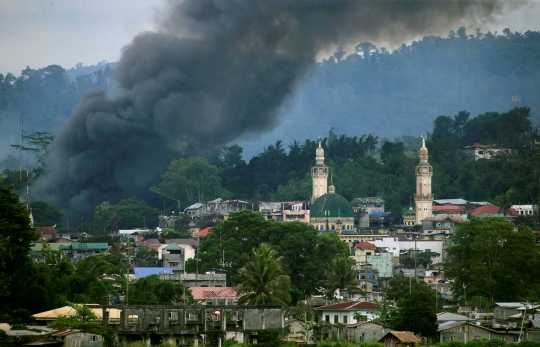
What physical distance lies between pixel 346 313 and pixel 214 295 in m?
7.82

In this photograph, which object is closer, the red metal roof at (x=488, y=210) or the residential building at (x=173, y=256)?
the residential building at (x=173, y=256)

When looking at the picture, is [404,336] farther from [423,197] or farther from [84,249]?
[423,197]

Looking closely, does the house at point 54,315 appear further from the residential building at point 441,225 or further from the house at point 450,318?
the residential building at point 441,225

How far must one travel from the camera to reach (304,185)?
452 feet

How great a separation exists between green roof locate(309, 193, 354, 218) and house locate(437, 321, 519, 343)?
6784 centimetres

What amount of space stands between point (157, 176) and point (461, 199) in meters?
28.1

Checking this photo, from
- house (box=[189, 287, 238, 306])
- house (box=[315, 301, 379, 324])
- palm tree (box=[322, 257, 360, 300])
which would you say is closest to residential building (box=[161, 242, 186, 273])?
palm tree (box=[322, 257, 360, 300])

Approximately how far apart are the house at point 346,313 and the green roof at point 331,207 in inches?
2421

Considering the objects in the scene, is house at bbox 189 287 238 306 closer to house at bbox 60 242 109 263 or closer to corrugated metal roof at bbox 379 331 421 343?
corrugated metal roof at bbox 379 331 421 343

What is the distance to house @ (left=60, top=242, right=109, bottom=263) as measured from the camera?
88.7 meters

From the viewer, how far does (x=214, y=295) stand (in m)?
62.5

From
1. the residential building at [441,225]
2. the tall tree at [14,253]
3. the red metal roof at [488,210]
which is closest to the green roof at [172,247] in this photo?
the residential building at [441,225]

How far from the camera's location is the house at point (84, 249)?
88688mm

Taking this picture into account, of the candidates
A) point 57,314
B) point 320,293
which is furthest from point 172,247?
point 57,314
